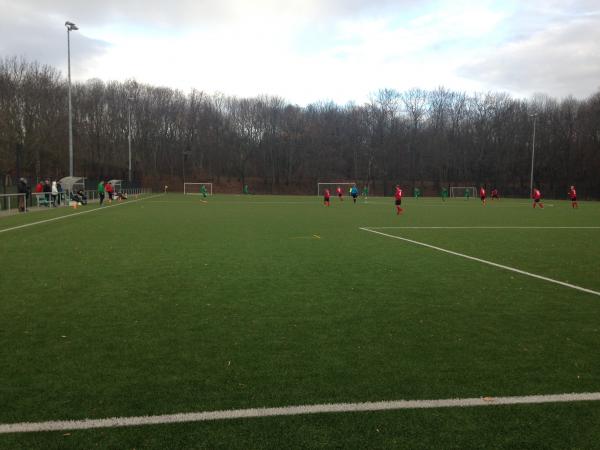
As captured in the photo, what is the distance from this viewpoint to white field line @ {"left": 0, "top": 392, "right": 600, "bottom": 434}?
121 inches

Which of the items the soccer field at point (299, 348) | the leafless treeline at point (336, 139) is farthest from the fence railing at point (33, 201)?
the leafless treeline at point (336, 139)

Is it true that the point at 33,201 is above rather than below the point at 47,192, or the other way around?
below

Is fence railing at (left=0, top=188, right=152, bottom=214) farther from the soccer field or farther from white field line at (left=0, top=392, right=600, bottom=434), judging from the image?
white field line at (left=0, top=392, right=600, bottom=434)

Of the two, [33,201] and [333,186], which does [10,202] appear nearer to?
[33,201]

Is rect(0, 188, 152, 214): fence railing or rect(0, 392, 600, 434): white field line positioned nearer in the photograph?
rect(0, 392, 600, 434): white field line

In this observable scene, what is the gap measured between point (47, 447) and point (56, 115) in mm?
59842

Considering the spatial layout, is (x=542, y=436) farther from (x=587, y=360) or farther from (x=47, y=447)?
(x=47, y=447)

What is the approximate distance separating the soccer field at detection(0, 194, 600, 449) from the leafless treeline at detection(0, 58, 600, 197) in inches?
2752

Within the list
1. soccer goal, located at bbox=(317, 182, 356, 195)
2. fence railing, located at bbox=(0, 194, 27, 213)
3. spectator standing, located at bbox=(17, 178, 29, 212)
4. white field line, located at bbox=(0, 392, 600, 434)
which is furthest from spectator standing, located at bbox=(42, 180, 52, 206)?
soccer goal, located at bbox=(317, 182, 356, 195)

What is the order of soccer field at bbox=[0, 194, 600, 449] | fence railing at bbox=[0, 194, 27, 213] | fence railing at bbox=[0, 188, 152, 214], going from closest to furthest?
soccer field at bbox=[0, 194, 600, 449]
fence railing at bbox=[0, 194, 27, 213]
fence railing at bbox=[0, 188, 152, 214]

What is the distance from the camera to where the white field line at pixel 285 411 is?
3080 mm

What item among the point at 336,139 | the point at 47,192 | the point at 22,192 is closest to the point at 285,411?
the point at 22,192

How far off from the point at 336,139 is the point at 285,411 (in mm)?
88988

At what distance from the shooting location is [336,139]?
90188 millimetres
